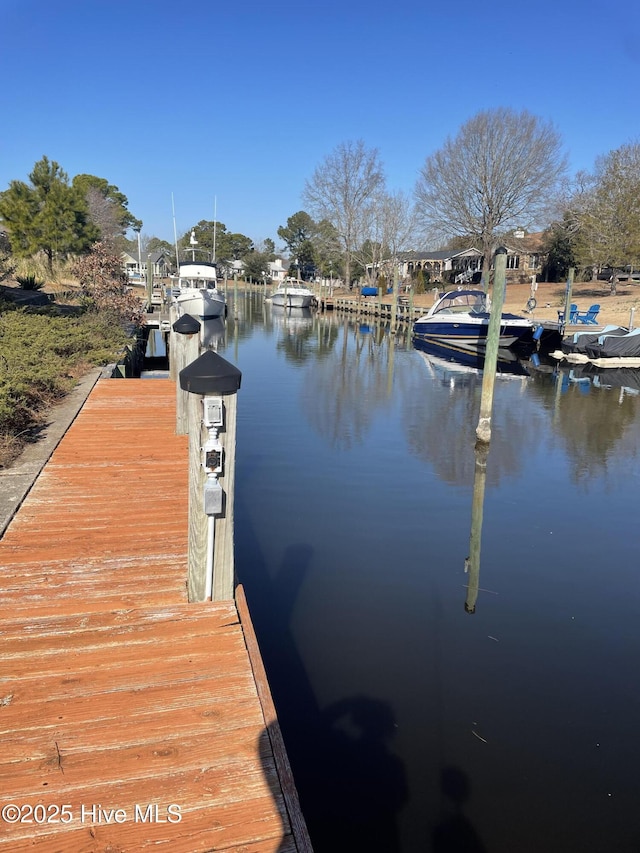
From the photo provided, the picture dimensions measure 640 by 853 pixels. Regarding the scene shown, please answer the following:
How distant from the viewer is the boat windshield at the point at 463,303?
28.2 metres

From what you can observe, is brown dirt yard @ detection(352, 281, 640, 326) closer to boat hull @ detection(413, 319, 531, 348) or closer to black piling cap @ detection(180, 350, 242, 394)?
boat hull @ detection(413, 319, 531, 348)

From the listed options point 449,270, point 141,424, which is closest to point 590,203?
point 449,270

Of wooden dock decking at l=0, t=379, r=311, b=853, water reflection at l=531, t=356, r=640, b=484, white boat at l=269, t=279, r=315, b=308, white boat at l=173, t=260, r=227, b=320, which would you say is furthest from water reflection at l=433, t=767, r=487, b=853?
white boat at l=269, t=279, r=315, b=308

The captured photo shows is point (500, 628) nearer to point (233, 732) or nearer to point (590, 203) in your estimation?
point (233, 732)

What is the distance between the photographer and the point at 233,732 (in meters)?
2.83

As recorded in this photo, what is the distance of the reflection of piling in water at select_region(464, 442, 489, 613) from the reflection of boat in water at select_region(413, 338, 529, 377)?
10.1 metres

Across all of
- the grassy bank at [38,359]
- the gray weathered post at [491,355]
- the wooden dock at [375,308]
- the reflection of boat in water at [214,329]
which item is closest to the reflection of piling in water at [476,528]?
the gray weathered post at [491,355]

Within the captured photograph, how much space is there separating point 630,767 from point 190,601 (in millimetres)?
3195

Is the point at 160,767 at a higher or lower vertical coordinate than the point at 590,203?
lower

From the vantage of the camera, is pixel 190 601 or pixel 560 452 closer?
pixel 190 601

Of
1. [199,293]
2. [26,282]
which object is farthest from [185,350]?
[199,293]

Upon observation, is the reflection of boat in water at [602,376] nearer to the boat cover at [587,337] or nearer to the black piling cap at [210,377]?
the boat cover at [587,337]

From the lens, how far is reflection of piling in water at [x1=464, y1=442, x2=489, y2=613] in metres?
6.48

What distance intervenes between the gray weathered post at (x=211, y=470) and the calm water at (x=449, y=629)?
1.50 meters
